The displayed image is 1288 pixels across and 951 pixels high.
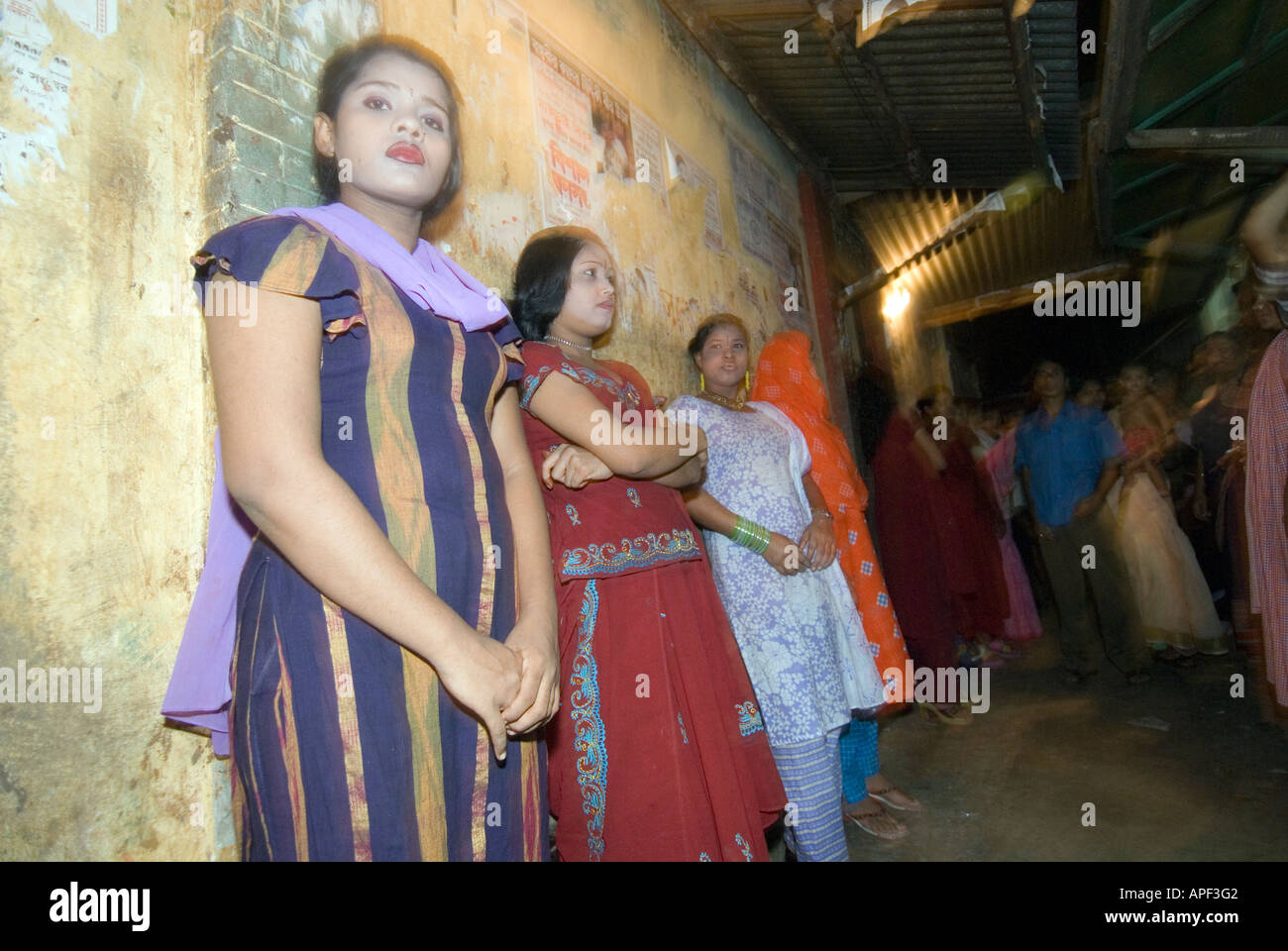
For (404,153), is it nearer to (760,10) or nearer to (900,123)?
(760,10)

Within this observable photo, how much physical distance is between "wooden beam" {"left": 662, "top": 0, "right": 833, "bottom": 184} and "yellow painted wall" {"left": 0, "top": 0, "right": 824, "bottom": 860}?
3.25 m

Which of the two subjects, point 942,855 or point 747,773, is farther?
point 942,855

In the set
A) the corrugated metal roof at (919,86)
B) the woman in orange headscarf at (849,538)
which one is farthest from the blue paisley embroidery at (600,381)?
the corrugated metal roof at (919,86)

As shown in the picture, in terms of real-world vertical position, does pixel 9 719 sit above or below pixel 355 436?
below

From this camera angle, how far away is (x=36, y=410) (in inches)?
43.1

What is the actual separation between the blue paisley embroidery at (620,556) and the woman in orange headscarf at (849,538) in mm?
1484

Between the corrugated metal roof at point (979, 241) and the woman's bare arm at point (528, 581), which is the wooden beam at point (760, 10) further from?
the woman's bare arm at point (528, 581)

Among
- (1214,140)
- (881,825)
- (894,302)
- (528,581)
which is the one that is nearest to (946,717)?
(881,825)

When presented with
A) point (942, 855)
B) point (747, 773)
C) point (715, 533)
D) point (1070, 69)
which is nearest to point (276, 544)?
point (747, 773)

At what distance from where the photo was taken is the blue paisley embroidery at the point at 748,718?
1.88 meters

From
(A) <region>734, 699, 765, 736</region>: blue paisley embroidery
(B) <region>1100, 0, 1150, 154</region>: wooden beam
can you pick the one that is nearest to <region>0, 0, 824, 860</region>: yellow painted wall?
(A) <region>734, 699, 765, 736</region>: blue paisley embroidery

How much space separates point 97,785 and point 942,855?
101 inches
